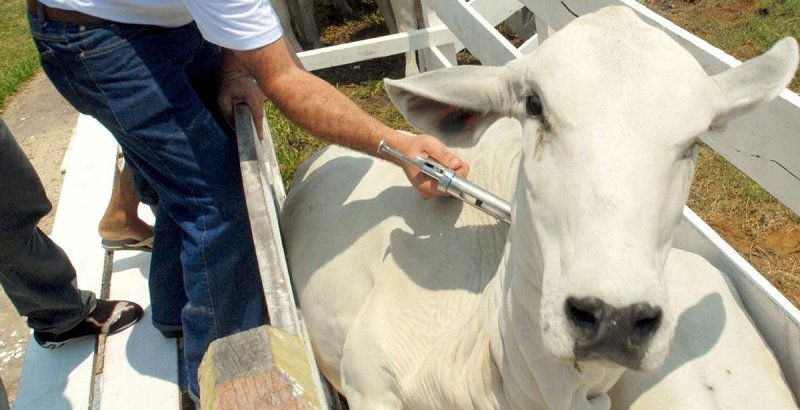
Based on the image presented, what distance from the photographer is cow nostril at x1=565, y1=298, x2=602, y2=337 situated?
151 centimetres

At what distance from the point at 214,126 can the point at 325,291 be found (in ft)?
2.29

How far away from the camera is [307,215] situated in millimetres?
3172

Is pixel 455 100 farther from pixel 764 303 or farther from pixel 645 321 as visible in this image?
pixel 764 303

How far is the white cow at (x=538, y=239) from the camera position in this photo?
1.57m

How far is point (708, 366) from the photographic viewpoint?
2.16 meters

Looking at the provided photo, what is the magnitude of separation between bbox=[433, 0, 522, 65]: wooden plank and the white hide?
155cm

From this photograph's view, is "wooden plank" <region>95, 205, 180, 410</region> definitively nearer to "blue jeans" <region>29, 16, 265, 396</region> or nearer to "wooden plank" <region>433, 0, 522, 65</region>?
"blue jeans" <region>29, 16, 265, 396</region>

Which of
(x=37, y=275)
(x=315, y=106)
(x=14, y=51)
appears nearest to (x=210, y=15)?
(x=315, y=106)

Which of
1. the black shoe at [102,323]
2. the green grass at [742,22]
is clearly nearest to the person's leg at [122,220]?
the black shoe at [102,323]

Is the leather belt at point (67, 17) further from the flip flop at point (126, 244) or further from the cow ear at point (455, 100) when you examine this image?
the flip flop at point (126, 244)

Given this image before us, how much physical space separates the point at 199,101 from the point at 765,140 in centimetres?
181

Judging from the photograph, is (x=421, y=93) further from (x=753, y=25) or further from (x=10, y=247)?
(x=753, y=25)

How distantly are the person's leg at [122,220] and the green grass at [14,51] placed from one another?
4763 mm

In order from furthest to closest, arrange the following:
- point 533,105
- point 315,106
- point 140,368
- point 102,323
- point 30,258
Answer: point 102,323, point 140,368, point 30,258, point 315,106, point 533,105
